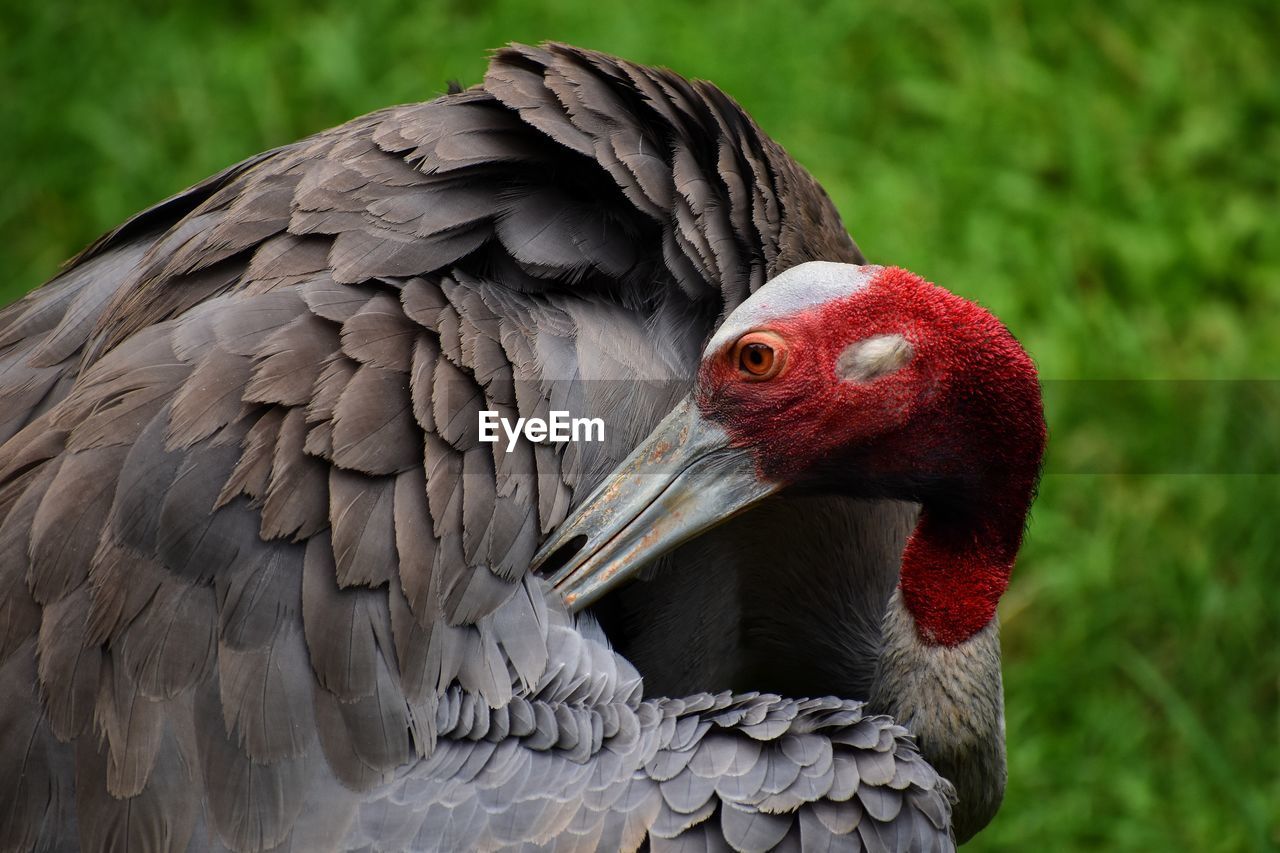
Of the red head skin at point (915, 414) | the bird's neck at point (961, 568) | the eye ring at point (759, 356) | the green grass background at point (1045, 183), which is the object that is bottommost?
the green grass background at point (1045, 183)

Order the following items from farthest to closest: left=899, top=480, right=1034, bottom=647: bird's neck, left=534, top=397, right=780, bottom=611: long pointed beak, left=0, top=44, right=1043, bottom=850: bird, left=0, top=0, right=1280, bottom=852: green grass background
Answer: left=0, top=0, right=1280, bottom=852: green grass background, left=899, top=480, right=1034, bottom=647: bird's neck, left=534, top=397, right=780, bottom=611: long pointed beak, left=0, top=44, right=1043, bottom=850: bird

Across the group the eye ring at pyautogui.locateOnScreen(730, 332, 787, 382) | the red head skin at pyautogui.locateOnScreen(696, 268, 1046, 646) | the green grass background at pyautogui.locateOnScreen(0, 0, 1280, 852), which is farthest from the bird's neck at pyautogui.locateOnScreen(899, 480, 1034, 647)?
the green grass background at pyautogui.locateOnScreen(0, 0, 1280, 852)

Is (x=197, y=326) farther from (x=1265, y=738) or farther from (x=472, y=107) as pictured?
(x=1265, y=738)

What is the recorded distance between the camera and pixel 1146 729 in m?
4.32

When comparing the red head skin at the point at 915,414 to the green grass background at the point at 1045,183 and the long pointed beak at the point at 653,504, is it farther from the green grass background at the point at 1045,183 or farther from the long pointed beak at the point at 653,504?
the green grass background at the point at 1045,183

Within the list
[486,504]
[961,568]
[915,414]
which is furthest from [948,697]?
[486,504]

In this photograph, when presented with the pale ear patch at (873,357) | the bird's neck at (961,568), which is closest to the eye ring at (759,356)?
the pale ear patch at (873,357)

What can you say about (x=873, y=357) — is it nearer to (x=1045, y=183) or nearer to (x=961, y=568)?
(x=961, y=568)

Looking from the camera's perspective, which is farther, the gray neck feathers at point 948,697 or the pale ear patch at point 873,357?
the gray neck feathers at point 948,697

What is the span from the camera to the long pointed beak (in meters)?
2.61

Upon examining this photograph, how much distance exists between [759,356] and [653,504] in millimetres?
330

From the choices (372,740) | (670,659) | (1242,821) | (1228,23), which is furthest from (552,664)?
(1228,23)

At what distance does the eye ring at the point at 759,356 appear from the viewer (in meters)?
2.64

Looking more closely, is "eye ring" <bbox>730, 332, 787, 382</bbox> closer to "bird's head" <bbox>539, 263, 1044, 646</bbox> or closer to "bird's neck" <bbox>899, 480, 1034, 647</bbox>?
"bird's head" <bbox>539, 263, 1044, 646</bbox>
